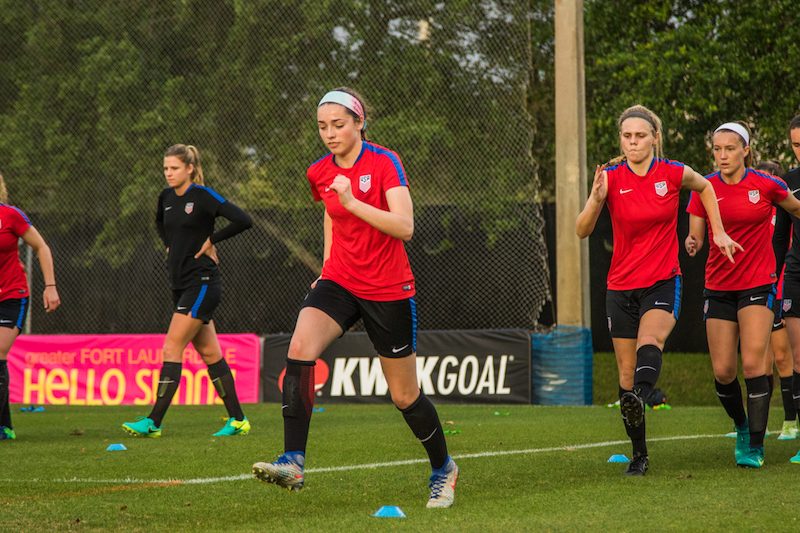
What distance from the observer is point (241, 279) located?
13047 millimetres

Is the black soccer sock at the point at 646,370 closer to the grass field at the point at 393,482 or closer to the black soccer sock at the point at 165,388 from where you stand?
the grass field at the point at 393,482

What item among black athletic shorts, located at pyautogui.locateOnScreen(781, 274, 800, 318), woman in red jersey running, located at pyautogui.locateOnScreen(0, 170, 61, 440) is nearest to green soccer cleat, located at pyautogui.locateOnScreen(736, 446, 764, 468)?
black athletic shorts, located at pyautogui.locateOnScreen(781, 274, 800, 318)

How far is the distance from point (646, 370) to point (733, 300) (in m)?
1.00

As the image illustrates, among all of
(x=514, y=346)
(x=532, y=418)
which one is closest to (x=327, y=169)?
(x=532, y=418)

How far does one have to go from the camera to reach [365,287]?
3.90 meters

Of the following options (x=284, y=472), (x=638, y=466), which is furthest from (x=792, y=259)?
(x=284, y=472)

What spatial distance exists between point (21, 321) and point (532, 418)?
4716 millimetres

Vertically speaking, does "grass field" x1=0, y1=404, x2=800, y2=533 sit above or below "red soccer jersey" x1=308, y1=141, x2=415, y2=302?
below

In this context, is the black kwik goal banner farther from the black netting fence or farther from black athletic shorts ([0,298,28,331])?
black athletic shorts ([0,298,28,331])

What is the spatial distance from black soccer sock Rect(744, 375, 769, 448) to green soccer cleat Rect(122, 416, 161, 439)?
4.41 meters

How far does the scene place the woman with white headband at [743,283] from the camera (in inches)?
203

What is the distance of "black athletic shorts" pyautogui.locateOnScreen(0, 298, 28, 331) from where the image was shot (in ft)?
21.9

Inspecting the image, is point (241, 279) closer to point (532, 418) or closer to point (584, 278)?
point (584, 278)

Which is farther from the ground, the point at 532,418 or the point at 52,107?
the point at 52,107
